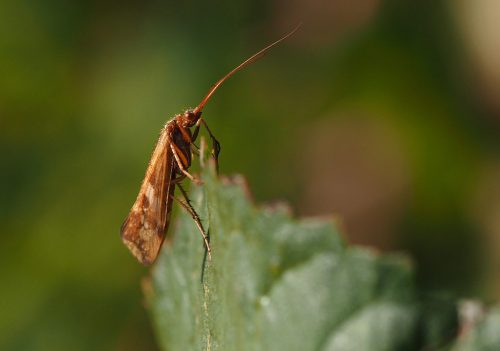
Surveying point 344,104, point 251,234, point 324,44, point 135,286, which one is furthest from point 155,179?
point 324,44

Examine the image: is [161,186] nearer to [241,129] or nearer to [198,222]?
[198,222]

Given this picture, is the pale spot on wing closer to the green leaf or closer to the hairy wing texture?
the hairy wing texture

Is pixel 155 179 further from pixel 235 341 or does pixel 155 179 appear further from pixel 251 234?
pixel 235 341

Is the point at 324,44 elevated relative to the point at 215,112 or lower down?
elevated

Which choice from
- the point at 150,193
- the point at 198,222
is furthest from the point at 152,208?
the point at 198,222

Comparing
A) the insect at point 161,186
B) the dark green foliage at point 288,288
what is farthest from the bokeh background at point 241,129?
the dark green foliage at point 288,288

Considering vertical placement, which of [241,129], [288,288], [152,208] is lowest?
[288,288]
